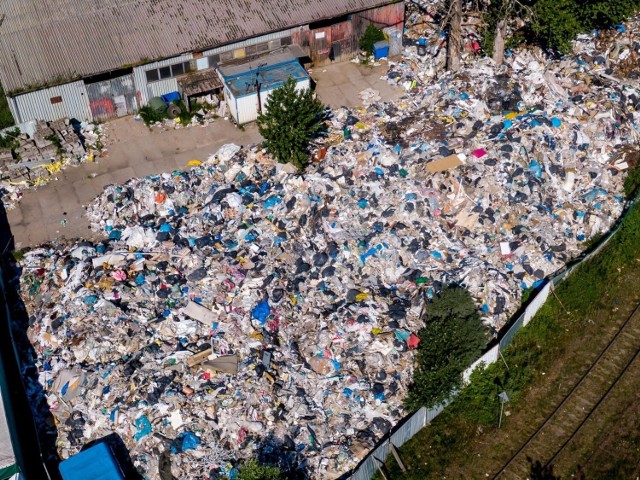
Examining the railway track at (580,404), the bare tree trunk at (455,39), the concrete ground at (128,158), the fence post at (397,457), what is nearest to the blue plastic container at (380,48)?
the concrete ground at (128,158)

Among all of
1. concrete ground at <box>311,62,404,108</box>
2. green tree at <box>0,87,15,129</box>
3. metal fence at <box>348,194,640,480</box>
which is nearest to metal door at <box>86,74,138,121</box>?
green tree at <box>0,87,15,129</box>

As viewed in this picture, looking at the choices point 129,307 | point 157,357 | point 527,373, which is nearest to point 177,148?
point 129,307

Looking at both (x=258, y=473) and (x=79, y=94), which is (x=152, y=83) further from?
(x=258, y=473)

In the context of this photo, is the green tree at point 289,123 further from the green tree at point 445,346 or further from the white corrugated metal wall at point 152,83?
the green tree at point 445,346

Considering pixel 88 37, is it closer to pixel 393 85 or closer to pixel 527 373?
pixel 393 85

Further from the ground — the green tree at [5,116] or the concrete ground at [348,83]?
the green tree at [5,116]

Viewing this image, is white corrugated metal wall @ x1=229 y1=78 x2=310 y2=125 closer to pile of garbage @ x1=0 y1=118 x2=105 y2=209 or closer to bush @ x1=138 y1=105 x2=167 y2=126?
bush @ x1=138 y1=105 x2=167 y2=126
